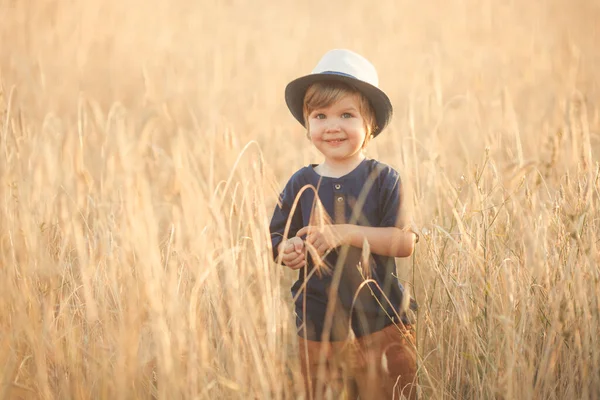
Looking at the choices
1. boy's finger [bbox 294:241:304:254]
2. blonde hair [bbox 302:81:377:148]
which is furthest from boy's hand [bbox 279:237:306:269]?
blonde hair [bbox 302:81:377:148]

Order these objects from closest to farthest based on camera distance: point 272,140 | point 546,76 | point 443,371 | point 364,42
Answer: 1. point 443,371
2. point 272,140
3. point 546,76
4. point 364,42

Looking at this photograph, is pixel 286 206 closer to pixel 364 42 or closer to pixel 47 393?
pixel 47 393

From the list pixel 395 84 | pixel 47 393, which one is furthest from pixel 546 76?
pixel 47 393

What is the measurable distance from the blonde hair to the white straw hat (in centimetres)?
1

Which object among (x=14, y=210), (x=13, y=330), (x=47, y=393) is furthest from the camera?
(x=14, y=210)

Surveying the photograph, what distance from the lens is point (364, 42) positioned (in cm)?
625

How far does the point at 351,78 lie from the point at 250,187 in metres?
0.93

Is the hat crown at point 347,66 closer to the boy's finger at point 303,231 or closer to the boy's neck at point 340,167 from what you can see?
the boy's neck at point 340,167

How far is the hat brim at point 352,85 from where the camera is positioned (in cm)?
171

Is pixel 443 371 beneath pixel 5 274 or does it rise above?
beneath

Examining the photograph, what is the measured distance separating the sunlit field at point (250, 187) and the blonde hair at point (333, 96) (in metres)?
0.24

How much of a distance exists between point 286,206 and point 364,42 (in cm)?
476

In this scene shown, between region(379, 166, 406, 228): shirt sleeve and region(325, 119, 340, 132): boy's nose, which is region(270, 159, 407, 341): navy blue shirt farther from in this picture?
region(325, 119, 340, 132): boy's nose

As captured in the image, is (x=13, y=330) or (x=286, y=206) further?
(x=286, y=206)
